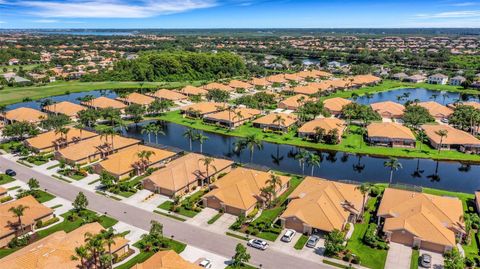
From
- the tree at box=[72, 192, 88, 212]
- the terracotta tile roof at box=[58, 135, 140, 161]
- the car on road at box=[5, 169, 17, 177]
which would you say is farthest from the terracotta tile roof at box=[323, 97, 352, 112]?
the car on road at box=[5, 169, 17, 177]

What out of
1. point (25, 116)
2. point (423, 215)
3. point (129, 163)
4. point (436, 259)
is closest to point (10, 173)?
point (129, 163)

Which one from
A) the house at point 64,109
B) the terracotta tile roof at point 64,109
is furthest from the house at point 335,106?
the terracotta tile roof at point 64,109

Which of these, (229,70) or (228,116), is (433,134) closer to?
(228,116)

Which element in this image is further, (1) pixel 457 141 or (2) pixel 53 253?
(1) pixel 457 141

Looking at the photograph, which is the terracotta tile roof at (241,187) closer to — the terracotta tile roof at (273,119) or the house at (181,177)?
the house at (181,177)

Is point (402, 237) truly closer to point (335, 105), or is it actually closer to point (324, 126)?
point (324, 126)

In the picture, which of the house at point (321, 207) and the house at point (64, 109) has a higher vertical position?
the house at point (64, 109)
